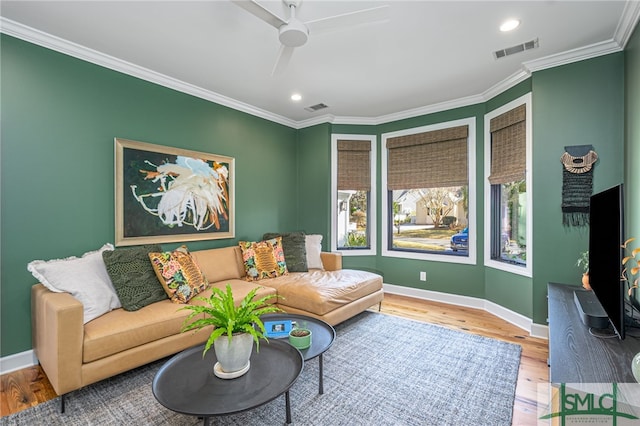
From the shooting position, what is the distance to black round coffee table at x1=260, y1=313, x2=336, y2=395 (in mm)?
1955

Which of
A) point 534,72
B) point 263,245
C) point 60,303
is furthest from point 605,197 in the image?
point 60,303

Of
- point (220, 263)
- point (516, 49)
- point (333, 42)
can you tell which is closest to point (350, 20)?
point (333, 42)

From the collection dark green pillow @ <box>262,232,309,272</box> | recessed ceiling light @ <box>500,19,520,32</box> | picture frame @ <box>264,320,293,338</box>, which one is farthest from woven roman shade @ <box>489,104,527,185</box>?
picture frame @ <box>264,320,293,338</box>

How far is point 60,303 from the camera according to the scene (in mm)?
1936

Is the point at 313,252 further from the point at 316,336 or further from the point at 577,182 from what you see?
the point at 577,182

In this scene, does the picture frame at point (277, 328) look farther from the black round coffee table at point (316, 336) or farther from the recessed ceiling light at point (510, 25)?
the recessed ceiling light at point (510, 25)

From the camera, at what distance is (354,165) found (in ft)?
15.6

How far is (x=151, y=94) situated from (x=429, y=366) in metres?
3.74

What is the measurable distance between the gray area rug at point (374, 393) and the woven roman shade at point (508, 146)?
71.8 inches

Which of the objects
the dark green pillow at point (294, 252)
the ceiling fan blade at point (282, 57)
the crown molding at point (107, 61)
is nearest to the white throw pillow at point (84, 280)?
the crown molding at point (107, 61)

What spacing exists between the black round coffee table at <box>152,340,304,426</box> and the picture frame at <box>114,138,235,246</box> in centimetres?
177

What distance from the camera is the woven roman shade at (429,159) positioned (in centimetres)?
403

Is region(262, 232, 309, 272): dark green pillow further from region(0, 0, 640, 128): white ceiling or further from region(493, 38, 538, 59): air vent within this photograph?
region(493, 38, 538, 59): air vent

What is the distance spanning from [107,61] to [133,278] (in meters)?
2.05
